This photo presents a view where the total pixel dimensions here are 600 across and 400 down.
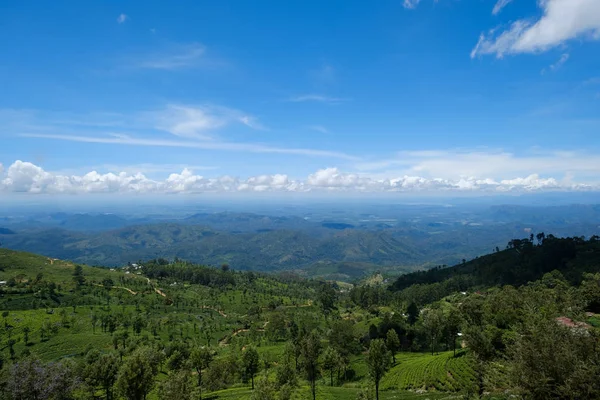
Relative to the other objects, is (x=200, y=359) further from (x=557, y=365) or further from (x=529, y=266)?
(x=529, y=266)

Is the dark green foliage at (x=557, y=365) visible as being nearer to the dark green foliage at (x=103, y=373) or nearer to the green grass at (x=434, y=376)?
the green grass at (x=434, y=376)

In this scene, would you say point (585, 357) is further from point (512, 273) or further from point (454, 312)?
point (512, 273)

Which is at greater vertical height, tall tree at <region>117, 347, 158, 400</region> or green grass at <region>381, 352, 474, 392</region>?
tall tree at <region>117, 347, 158, 400</region>

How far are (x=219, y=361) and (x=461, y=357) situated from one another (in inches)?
1971

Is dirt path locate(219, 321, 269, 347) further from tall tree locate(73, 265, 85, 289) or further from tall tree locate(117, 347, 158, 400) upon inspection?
tall tree locate(73, 265, 85, 289)

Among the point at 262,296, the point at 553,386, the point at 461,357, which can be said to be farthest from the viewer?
the point at 262,296

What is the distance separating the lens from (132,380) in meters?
37.0

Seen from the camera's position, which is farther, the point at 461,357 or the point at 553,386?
the point at 461,357

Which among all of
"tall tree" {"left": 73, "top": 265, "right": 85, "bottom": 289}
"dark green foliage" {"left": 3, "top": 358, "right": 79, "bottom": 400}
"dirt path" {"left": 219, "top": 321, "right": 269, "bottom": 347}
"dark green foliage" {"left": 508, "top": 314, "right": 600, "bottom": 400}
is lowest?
"dirt path" {"left": 219, "top": 321, "right": 269, "bottom": 347}

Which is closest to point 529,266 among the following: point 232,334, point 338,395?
point 232,334

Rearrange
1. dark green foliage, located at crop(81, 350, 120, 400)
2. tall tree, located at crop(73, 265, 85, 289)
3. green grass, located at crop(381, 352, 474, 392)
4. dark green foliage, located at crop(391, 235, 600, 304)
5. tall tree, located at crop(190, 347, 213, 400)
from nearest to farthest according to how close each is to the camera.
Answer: green grass, located at crop(381, 352, 474, 392) → dark green foliage, located at crop(81, 350, 120, 400) → tall tree, located at crop(190, 347, 213, 400) → tall tree, located at crop(73, 265, 85, 289) → dark green foliage, located at crop(391, 235, 600, 304)

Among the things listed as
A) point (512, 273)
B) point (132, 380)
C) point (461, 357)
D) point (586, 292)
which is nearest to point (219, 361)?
point (132, 380)

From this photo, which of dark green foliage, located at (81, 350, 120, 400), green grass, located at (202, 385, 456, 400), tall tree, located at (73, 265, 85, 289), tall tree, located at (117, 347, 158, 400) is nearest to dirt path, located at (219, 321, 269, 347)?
dark green foliage, located at (81, 350, 120, 400)

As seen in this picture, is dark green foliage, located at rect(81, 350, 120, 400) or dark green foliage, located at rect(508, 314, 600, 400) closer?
dark green foliage, located at rect(508, 314, 600, 400)
